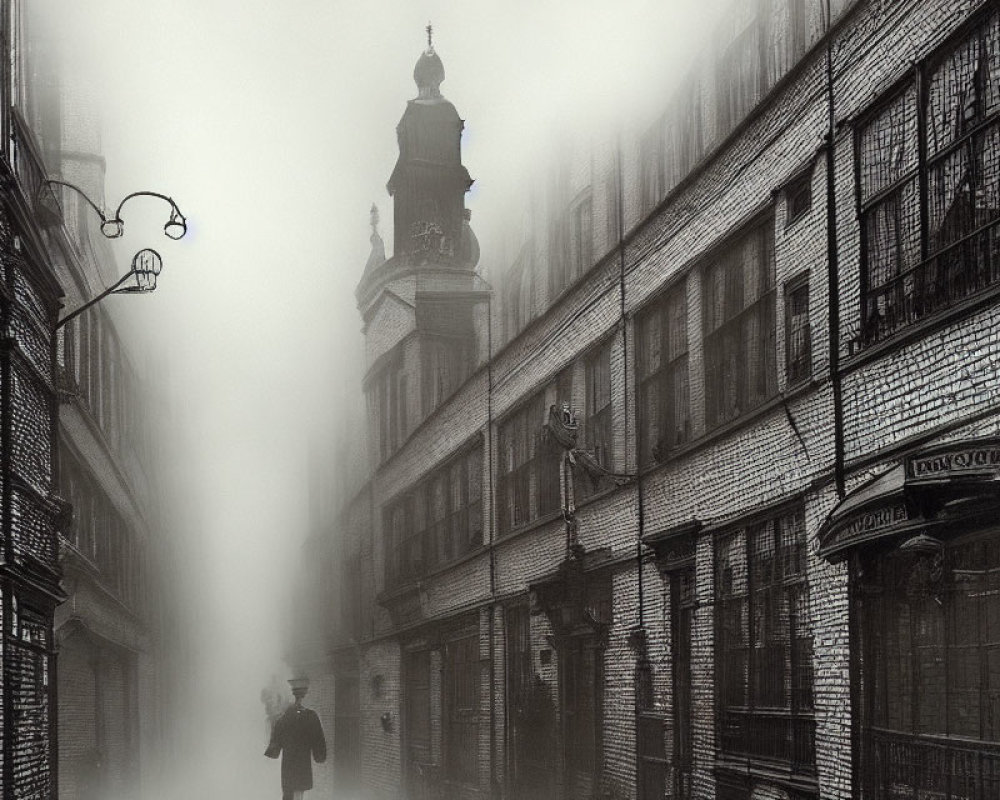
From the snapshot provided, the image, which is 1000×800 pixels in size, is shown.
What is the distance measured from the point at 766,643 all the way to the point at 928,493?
4.26m

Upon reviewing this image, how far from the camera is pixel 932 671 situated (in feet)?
36.0

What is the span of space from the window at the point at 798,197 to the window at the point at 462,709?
512 inches

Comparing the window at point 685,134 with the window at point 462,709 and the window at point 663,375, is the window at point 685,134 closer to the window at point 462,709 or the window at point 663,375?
the window at point 663,375

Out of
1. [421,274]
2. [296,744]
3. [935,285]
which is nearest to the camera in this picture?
[935,285]

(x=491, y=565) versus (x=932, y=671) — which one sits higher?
(x=491, y=565)

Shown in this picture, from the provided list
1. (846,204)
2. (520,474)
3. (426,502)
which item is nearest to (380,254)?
(426,502)

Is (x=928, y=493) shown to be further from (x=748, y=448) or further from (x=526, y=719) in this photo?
(x=526, y=719)

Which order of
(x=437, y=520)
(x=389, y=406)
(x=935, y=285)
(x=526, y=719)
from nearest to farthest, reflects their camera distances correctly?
(x=935, y=285) < (x=526, y=719) < (x=437, y=520) < (x=389, y=406)

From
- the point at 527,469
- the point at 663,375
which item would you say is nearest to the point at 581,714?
the point at 527,469

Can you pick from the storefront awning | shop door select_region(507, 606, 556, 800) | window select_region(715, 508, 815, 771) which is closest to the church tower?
shop door select_region(507, 606, 556, 800)

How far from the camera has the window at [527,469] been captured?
22234 mm

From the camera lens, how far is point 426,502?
30469mm

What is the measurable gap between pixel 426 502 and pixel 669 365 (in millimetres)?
13462

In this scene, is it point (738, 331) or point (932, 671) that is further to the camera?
point (738, 331)
